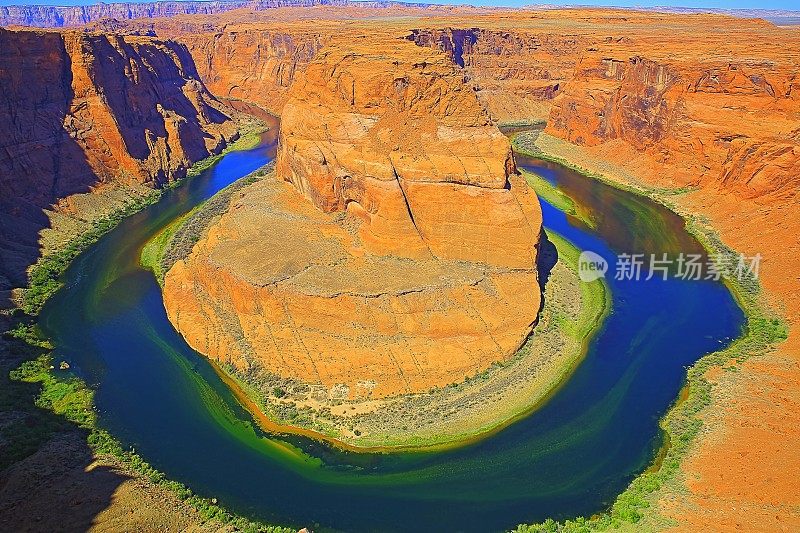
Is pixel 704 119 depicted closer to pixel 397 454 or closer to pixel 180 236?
pixel 397 454

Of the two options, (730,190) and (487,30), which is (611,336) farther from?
(487,30)

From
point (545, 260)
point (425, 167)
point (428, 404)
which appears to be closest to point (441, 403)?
point (428, 404)

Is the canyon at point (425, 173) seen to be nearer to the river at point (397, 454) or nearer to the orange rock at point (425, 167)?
the orange rock at point (425, 167)

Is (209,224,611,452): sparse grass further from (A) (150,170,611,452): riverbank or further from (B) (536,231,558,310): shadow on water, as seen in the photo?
(B) (536,231,558,310): shadow on water

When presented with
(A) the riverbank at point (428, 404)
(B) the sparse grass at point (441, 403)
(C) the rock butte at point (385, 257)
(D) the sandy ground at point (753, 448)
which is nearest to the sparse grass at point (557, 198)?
(D) the sandy ground at point (753, 448)

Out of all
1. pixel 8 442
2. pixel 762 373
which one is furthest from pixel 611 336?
pixel 8 442

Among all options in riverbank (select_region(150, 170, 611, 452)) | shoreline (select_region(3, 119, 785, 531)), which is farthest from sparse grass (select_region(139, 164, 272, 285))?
shoreline (select_region(3, 119, 785, 531))
